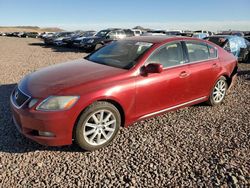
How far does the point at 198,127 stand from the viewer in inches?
170

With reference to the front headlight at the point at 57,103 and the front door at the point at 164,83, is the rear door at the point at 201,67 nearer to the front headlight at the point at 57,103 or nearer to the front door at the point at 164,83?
the front door at the point at 164,83

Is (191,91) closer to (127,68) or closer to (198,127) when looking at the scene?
(198,127)

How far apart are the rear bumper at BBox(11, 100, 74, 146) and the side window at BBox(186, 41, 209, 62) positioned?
2662 mm

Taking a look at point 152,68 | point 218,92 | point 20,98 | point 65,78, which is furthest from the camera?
point 218,92

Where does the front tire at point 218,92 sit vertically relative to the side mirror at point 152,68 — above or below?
below

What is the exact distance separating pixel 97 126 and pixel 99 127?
0.04 m

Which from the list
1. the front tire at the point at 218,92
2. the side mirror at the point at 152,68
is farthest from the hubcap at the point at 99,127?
the front tire at the point at 218,92

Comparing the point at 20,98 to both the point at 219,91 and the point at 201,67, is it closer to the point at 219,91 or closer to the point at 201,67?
the point at 201,67

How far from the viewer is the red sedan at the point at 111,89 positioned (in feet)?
10.4

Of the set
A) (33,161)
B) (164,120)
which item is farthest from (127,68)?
(33,161)

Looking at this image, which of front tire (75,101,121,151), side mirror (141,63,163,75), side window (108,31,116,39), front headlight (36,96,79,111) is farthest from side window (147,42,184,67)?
side window (108,31,116,39)

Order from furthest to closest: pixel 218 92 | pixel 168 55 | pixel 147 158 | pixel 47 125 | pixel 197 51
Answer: pixel 218 92 → pixel 197 51 → pixel 168 55 → pixel 147 158 → pixel 47 125

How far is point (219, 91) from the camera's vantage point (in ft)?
17.5

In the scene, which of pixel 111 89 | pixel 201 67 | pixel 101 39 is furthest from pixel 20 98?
pixel 101 39
